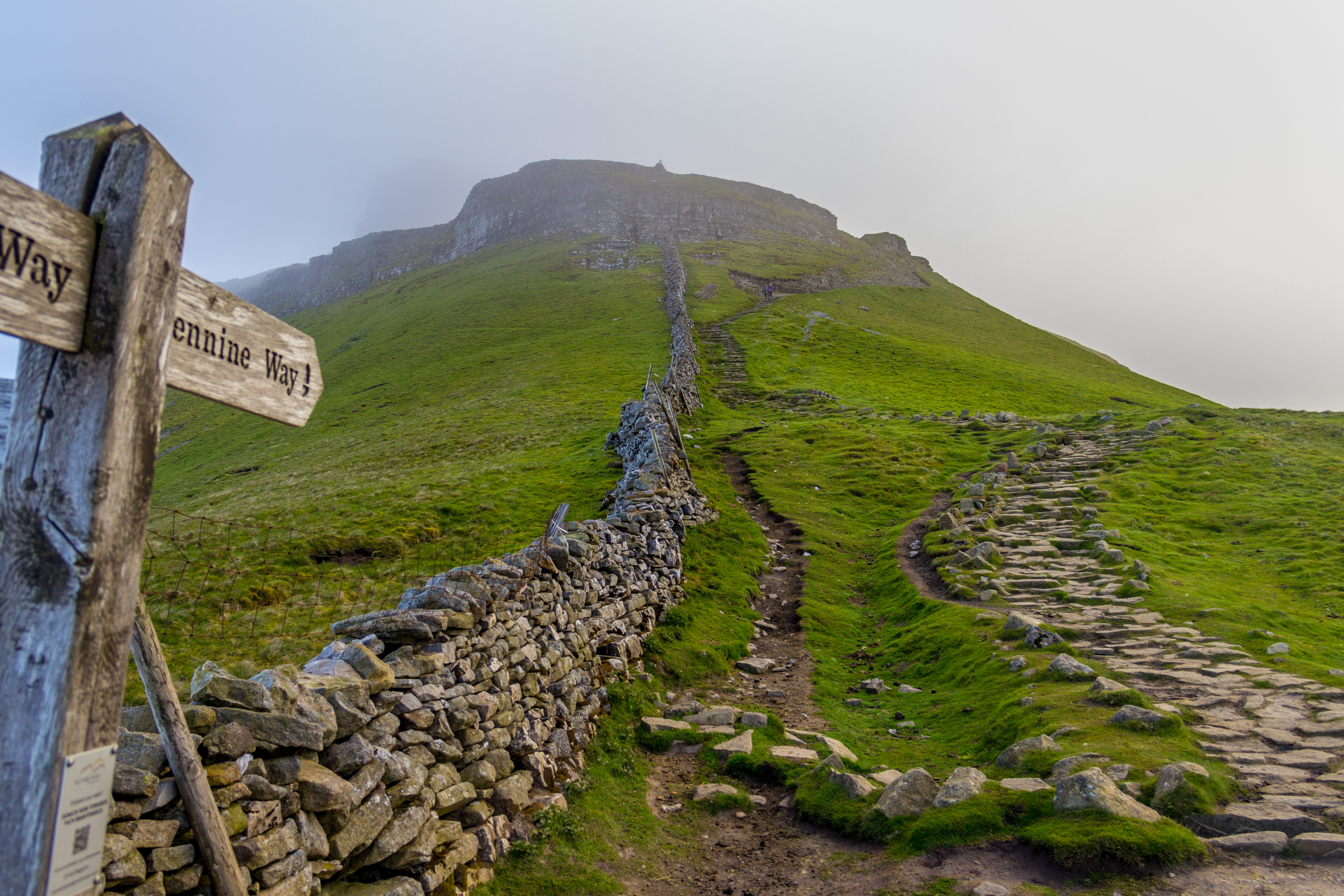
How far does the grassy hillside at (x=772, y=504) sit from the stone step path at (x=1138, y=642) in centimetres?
67

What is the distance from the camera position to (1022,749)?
9.00 m

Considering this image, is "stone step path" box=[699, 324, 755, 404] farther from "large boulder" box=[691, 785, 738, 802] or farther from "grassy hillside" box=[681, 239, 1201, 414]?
"large boulder" box=[691, 785, 738, 802]

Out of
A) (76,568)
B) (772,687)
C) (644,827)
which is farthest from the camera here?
(772,687)

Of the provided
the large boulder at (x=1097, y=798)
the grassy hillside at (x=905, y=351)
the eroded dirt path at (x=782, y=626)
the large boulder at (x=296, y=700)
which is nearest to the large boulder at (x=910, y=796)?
the large boulder at (x=1097, y=798)

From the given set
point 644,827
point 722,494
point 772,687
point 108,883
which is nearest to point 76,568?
point 108,883

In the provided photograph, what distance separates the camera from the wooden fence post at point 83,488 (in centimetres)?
265

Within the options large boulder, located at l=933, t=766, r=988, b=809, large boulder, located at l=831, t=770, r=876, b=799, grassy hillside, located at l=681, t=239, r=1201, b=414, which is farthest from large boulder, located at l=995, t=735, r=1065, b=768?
grassy hillside, located at l=681, t=239, r=1201, b=414

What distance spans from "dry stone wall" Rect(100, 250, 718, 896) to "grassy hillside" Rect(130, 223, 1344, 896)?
2.27 feet

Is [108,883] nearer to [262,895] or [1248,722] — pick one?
[262,895]

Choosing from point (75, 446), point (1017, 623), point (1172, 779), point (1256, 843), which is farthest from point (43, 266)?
point (1017, 623)

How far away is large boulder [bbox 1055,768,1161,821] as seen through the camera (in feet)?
23.7

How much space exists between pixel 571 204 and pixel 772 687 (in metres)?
122

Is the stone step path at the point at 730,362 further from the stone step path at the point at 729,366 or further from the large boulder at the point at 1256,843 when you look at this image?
the large boulder at the point at 1256,843

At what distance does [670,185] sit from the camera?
135125 mm
